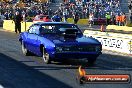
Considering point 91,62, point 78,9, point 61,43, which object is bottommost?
point 78,9

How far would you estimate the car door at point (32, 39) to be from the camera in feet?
46.8

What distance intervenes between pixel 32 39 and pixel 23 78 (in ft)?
13.8

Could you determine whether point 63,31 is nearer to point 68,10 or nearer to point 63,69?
point 63,69

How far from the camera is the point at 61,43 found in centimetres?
1260

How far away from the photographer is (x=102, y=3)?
192 feet

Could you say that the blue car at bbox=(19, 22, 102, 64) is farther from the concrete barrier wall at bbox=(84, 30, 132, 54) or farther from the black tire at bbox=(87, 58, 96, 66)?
the concrete barrier wall at bbox=(84, 30, 132, 54)

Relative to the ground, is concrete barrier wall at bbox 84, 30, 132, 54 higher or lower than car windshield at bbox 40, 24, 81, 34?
lower

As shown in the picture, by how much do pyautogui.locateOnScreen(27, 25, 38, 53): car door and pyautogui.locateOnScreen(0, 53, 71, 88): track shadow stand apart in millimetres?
1165

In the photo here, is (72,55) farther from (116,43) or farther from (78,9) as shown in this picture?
(78,9)

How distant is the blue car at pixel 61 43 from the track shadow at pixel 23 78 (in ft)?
2.79

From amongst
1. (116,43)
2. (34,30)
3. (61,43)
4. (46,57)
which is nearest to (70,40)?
(61,43)

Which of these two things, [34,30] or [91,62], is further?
[34,30]

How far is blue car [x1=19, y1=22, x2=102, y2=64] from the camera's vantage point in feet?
41.5

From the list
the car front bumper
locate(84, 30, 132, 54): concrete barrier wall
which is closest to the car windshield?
the car front bumper
